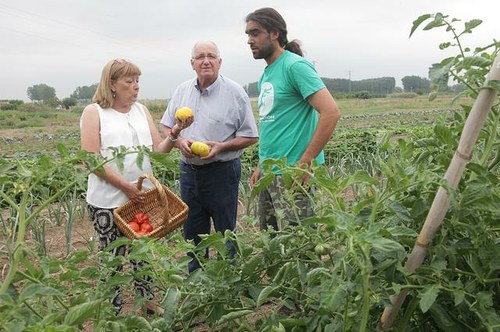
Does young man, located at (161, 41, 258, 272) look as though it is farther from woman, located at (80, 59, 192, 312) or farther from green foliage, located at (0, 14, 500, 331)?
green foliage, located at (0, 14, 500, 331)

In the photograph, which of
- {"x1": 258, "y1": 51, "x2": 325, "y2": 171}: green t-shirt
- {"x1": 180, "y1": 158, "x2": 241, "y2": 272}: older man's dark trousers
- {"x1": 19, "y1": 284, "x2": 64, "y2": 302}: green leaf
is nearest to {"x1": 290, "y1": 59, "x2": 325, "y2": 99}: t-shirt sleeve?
{"x1": 258, "y1": 51, "x2": 325, "y2": 171}: green t-shirt

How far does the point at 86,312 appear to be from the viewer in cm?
76

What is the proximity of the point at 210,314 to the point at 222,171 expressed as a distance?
195 centimetres

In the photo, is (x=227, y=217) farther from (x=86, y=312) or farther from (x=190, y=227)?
(x=86, y=312)

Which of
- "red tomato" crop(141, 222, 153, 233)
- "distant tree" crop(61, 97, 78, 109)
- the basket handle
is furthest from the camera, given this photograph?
"distant tree" crop(61, 97, 78, 109)

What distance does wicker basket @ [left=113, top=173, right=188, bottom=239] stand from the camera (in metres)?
2.43

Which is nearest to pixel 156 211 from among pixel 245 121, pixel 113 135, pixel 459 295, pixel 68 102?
pixel 113 135

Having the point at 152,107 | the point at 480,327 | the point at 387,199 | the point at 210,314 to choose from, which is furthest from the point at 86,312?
the point at 152,107

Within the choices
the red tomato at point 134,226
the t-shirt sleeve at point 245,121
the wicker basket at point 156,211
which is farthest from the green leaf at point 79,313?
the t-shirt sleeve at point 245,121

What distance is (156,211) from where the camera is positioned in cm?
271

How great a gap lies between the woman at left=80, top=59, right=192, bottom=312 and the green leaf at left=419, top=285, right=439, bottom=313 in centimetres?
187

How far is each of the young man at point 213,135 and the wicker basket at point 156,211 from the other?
0.92 feet

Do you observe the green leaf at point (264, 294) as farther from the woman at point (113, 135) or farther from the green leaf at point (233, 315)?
the woman at point (113, 135)

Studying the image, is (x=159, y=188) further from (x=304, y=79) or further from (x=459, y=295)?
(x=459, y=295)
